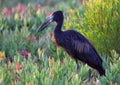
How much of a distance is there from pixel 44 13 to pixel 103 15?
13.7 ft

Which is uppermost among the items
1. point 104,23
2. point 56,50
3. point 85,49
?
point 104,23

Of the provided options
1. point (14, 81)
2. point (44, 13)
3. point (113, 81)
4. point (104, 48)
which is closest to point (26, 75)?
point (14, 81)

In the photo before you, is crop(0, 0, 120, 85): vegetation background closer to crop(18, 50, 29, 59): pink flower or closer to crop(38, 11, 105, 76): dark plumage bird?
crop(18, 50, 29, 59): pink flower

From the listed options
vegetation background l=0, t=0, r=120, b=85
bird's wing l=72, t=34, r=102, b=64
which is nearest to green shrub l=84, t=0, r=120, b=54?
vegetation background l=0, t=0, r=120, b=85

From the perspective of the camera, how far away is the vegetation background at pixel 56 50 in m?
9.03

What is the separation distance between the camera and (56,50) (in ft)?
37.7

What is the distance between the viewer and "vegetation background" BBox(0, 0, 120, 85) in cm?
903

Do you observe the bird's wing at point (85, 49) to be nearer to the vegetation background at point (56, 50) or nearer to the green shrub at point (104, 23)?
the vegetation background at point (56, 50)

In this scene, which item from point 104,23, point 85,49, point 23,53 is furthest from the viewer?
point 23,53

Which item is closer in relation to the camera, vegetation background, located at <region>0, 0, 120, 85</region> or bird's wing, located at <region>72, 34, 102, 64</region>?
vegetation background, located at <region>0, 0, 120, 85</region>

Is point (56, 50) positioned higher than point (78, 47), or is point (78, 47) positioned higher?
point (78, 47)

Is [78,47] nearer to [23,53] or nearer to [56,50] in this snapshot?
[56,50]

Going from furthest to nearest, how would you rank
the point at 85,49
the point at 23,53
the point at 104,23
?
the point at 23,53, the point at 104,23, the point at 85,49

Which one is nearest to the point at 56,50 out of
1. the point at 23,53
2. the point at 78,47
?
the point at 23,53
